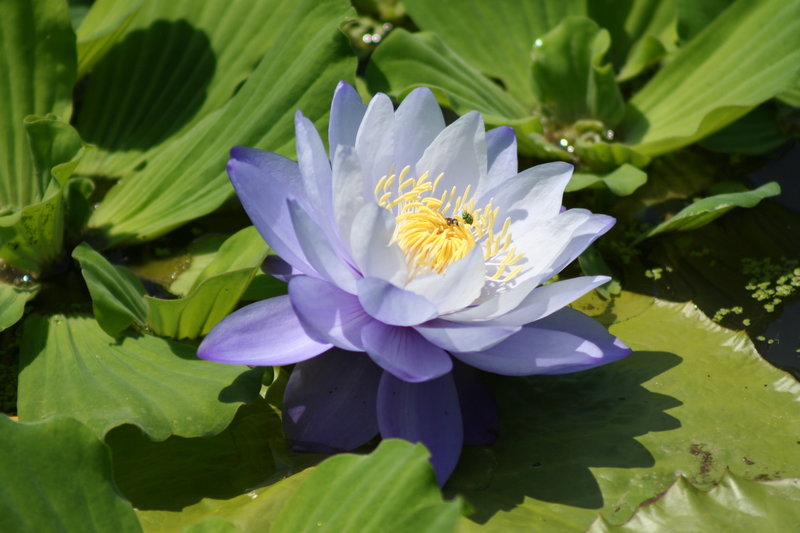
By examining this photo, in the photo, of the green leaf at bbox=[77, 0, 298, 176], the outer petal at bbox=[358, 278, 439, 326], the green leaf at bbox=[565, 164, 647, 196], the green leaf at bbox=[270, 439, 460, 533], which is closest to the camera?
the green leaf at bbox=[270, 439, 460, 533]

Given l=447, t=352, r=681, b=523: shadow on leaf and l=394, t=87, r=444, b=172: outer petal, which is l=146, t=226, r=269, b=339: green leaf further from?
l=447, t=352, r=681, b=523: shadow on leaf

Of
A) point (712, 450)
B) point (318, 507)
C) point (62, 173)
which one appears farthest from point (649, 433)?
point (62, 173)

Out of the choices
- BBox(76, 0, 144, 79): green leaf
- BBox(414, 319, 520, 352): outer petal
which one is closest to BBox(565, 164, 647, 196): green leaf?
BBox(414, 319, 520, 352): outer petal

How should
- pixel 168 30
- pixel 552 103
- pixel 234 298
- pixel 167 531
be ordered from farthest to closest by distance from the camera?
pixel 552 103
pixel 168 30
pixel 234 298
pixel 167 531

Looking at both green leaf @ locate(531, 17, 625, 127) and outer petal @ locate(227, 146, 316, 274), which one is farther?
green leaf @ locate(531, 17, 625, 127)

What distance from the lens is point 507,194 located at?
140 centimetres

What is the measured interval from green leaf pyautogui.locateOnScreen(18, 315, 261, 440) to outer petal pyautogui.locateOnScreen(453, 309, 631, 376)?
387 millimetres

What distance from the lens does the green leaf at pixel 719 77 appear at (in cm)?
185

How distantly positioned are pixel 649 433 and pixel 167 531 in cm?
75

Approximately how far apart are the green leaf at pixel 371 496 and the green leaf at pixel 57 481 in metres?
0.22

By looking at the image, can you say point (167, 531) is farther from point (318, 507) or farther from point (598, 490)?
point (598, 490)

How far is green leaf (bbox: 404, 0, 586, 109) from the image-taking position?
2.22m

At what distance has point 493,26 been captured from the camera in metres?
2.23

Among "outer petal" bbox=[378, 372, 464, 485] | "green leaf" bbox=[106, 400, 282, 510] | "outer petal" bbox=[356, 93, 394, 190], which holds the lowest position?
"green leaf" bbox=[106, 400, 282, 510]
